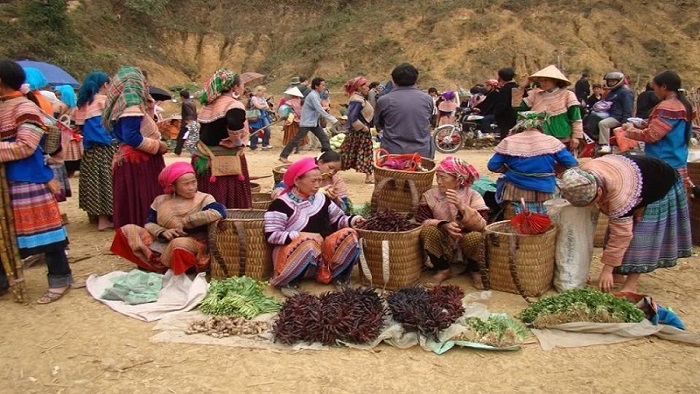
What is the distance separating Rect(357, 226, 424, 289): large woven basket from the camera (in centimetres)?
445

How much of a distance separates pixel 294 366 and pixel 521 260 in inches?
74.7

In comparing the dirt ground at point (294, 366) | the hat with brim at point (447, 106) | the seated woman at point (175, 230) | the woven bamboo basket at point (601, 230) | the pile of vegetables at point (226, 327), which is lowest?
the dirt ground at point (294, 366)

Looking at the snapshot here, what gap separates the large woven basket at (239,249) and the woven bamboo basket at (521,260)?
170cm

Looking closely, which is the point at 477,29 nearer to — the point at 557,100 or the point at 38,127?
the point at 557,100

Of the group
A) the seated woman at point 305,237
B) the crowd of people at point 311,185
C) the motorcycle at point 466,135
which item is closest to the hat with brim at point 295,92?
the motorcycle at point 466,135

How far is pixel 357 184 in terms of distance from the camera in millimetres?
9219

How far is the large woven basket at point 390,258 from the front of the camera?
4453mm

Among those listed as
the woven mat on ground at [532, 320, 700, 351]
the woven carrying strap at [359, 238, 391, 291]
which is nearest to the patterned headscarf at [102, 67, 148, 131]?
the woven carrying strap at [359, 238, 391, 291]

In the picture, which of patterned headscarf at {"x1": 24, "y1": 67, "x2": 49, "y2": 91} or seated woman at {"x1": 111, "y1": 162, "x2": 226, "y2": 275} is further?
patterned headscarf at {"x1": 24, "y1": 67, "x2": 49, "y2": 91}

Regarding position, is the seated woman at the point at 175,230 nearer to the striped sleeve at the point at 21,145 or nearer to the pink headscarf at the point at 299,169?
the pink headscarf at the point at 299,169

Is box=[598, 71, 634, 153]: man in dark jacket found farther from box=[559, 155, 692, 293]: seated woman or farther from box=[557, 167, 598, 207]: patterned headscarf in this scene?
box=[557, 167, 598, 207]: patterned headscarf

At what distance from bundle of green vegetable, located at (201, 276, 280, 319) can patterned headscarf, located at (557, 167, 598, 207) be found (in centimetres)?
210

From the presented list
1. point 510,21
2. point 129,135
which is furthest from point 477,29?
point 129,135

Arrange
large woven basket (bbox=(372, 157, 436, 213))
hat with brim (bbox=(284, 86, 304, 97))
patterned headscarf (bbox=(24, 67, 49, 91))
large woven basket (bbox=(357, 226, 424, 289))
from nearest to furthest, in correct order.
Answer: large woven basket (bbox=(357, 226, 424, 289)) < large woven basket (bbox=(372, 157, 436, 213)) < patterned headscarf (bbox=(24, 67, 49, 91)) < hat with brim (bbox=(284, 86, 304, 97))
